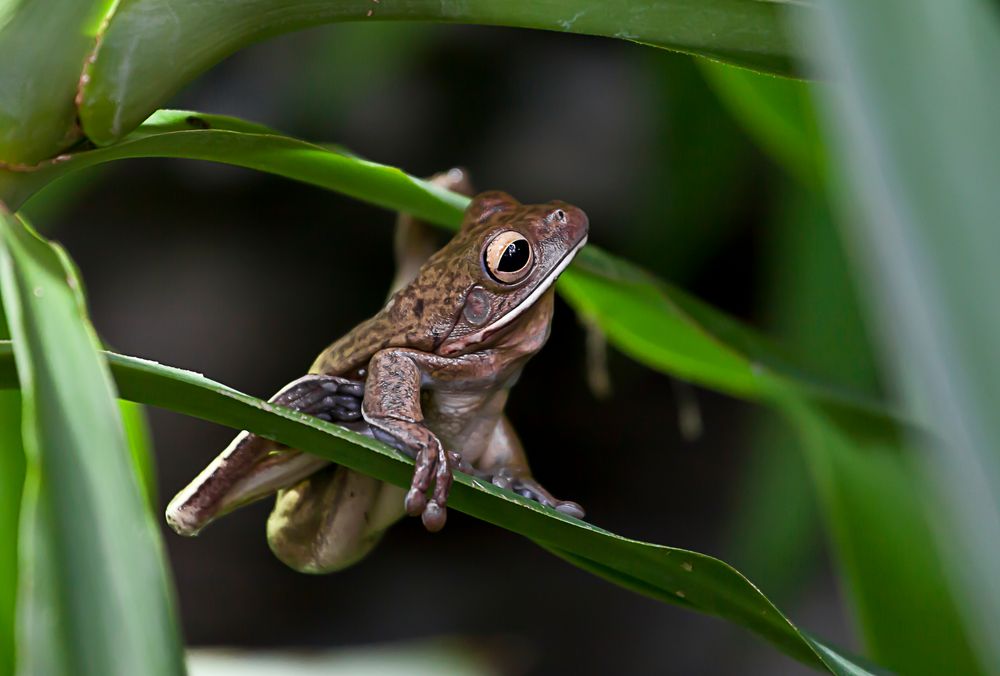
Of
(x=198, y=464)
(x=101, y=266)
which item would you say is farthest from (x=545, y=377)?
(x=101, y=266)

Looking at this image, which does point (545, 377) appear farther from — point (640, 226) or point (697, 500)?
point (640, 226)

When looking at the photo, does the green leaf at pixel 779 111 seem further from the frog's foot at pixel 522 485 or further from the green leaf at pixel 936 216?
the green leaf at pixel 936 216

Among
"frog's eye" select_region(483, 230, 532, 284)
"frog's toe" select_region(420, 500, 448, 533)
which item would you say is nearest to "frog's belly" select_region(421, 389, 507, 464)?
"frog's eye" select_region(483, 230, 532, 284)

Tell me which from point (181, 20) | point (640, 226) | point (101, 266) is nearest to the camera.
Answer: point (181, 20)

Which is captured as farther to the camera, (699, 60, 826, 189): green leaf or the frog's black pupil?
(699, 60, 826, 189): green leaf

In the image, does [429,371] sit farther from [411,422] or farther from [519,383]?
[519,383]

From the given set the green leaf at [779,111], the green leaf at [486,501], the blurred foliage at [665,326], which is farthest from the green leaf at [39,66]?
the green leaf at [779,111]

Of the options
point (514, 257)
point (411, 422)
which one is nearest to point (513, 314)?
point (514, 257)

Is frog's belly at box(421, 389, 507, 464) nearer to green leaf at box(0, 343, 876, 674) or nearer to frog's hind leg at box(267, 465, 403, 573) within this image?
frog's hind leg at box(267, 465, 403, 573)
